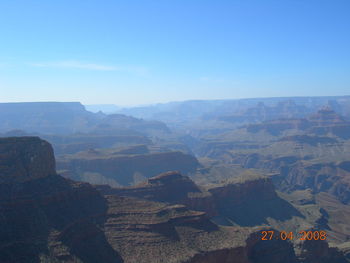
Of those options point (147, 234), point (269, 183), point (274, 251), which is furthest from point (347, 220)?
point (147, 234)

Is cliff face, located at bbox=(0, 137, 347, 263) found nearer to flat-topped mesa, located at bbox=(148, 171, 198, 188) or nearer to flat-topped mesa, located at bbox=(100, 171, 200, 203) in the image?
flat-topped mesa, located at bbox=(100, 171, 200, 203)

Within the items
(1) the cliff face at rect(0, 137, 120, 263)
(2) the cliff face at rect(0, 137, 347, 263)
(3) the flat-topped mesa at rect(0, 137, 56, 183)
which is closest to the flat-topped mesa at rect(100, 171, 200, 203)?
(2) the cliff face at rect(0, 137, 347, 263)

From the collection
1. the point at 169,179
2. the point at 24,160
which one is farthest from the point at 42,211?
the point at 169,179

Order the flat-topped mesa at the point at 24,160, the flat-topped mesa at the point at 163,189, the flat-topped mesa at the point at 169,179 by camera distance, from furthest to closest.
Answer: the flat-topped mesa at the point at 169,179
the flat-topped mesa at the point at 163,189
the flat-topped mesa at the point at 24,160

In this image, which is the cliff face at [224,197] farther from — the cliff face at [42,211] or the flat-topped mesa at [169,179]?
the cliff face at [42,211]

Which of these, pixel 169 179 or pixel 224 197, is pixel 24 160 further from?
pixel 224 197

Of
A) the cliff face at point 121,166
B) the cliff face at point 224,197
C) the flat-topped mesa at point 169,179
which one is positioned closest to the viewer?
the cliff face at point 224,197

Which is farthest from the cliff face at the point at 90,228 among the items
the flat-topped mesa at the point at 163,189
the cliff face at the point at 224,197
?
the cliff face at the point at 224,197

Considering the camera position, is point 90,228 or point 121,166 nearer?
point 90,228

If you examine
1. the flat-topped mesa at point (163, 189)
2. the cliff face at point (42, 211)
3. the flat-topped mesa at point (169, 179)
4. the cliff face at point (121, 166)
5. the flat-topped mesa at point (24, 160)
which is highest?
the flat-topped mesa at point (24, 160)

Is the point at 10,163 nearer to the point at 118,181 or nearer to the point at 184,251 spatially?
the point at 184,251
